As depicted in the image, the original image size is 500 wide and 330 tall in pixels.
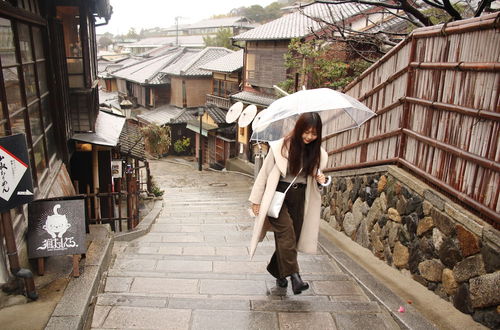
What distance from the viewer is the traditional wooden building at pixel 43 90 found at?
482cm

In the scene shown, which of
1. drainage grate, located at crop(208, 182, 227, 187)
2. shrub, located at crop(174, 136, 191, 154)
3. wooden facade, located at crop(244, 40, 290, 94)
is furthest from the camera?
shrub, located at crop(174, 136, 191, 154)

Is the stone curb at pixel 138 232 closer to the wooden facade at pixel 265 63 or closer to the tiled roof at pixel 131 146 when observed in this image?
the tiled roof at pixel 131 146

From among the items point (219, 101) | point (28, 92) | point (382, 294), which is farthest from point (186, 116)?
point (382, 294)

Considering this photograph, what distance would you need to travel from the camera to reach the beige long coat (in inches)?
170

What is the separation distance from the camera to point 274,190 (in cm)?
434

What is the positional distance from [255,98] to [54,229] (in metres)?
20.0

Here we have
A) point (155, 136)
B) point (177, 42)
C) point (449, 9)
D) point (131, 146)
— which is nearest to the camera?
point (449, 9)

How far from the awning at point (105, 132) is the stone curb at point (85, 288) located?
380 centimetres

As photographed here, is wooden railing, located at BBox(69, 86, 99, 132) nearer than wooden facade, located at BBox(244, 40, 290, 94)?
Yes

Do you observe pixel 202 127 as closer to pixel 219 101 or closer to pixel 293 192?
pixel 219 101

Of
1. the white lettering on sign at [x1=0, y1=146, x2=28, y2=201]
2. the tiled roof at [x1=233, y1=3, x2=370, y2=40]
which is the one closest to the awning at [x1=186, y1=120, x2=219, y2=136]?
the tiled roof at [x1=233, y1=3, x2=370, y2=40]

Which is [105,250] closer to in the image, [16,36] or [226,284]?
[226,284]

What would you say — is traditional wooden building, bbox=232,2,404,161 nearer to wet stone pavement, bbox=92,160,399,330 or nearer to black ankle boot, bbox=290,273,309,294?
wet stone pavement, bbox=92,160,399,330

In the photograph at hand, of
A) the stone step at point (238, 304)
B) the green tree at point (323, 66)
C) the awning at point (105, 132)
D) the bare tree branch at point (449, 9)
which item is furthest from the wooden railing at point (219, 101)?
the stone step at point (238, 304)
